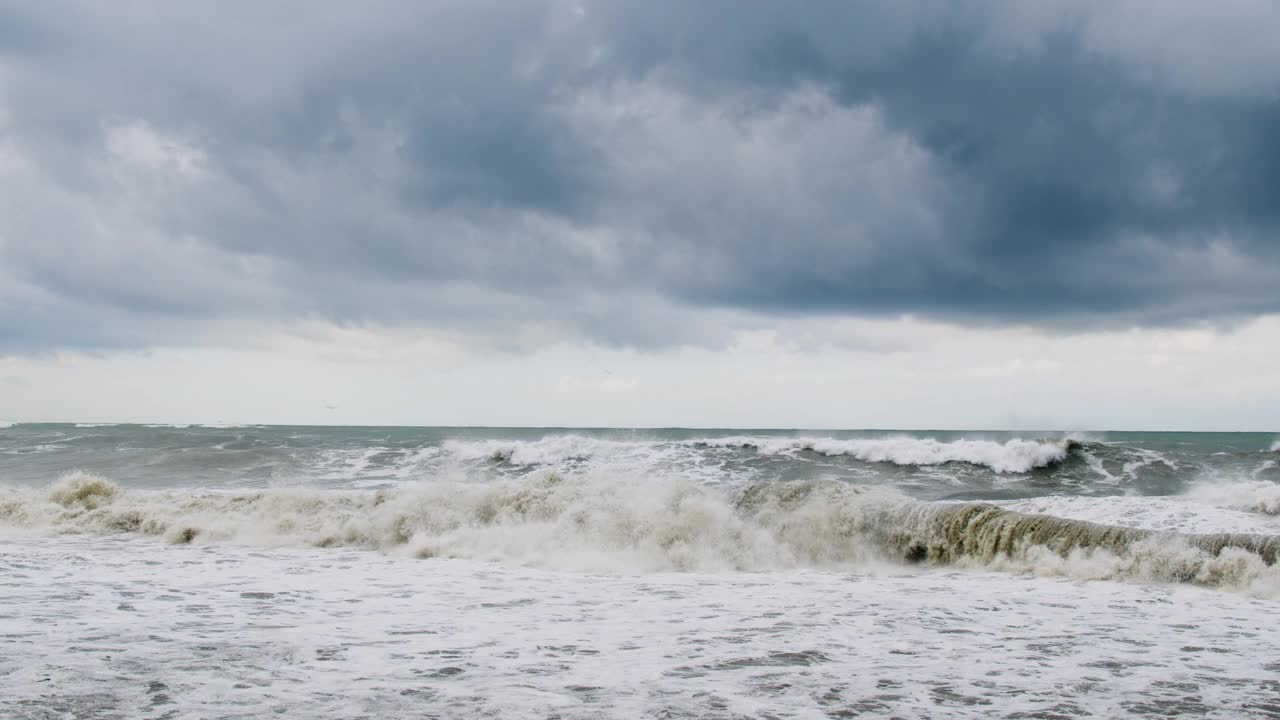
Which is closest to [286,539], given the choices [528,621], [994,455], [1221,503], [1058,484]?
[528,621]

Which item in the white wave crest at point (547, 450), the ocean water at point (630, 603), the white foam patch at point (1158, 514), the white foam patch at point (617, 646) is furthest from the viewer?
the white wave crest at point (547, 450)

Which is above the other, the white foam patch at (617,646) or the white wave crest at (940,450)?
the white wave crest at (940,450)

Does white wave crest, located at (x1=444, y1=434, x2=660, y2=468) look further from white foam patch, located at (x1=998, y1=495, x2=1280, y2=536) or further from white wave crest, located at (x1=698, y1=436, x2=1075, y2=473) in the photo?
white foam patch, located at (x1=998, y1=495, x2=1280, y2=536)

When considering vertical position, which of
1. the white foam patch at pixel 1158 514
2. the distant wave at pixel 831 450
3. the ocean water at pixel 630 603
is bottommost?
the ocean water at pixel 630 603

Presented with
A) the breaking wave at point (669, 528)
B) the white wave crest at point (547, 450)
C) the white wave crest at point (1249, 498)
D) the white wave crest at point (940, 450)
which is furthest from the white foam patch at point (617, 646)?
the white wave crest at point (547, 450)

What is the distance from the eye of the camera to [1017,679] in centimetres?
577

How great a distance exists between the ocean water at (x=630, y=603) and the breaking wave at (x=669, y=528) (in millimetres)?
49

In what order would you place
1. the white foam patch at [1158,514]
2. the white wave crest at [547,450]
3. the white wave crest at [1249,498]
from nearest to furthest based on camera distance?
the white foam patch at [1158,514] → the white wave crest at [1249,498] → the white wave crest at [547,450]

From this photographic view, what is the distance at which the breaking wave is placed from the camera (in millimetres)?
10531

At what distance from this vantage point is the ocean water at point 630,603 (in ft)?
17.6

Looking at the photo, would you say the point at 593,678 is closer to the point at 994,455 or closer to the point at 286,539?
the point at 286,539

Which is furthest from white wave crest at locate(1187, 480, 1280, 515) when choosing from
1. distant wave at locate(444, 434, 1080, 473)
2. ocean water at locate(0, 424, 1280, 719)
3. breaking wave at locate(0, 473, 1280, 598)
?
distant wave at locate(444, 434, 1080, 473)

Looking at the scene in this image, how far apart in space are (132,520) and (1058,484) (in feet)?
73.7

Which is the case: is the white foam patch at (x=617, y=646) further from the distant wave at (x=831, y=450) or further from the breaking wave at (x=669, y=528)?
the distant wave at (x=831, y=450)
